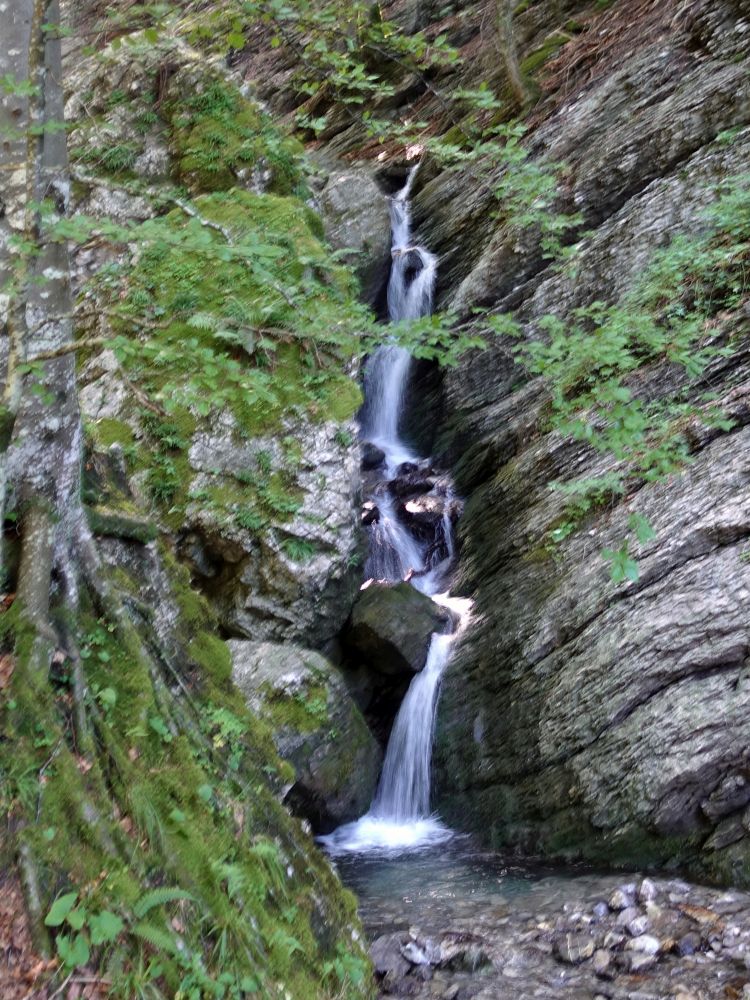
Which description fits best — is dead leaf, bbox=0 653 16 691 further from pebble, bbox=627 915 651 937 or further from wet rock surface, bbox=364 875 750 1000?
pebble, bbox=627 915 651 937

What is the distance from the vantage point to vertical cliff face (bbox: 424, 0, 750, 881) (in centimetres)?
685

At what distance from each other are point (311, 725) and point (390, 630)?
5.92 ft

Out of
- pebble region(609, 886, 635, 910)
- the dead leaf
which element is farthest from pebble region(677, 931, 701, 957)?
the dead leaf

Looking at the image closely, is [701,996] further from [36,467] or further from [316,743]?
[36,467]

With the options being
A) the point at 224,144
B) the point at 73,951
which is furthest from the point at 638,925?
the point at 224,144

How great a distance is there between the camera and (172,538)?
9172mm

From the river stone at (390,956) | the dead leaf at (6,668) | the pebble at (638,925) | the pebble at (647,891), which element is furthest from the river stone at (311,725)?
the dead leaf at (6,668)

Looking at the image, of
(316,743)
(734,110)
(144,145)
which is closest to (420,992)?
(316,743)

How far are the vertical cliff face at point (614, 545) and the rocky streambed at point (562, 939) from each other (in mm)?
729

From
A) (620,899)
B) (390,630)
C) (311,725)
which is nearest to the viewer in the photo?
(620,899)

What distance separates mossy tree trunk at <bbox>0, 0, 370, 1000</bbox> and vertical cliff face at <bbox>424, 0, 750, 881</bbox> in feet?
10.6

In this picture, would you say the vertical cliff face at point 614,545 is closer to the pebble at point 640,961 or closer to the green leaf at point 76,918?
the pebble at point 640,961

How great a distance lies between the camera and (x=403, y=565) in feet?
38.0

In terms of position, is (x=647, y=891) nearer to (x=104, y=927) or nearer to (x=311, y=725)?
(x=311, y=725)
